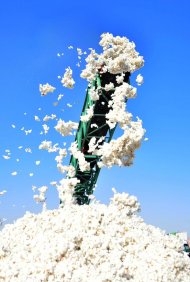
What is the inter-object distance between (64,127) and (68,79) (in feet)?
5.47

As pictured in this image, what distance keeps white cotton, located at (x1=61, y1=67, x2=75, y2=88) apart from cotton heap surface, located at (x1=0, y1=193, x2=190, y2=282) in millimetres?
6948

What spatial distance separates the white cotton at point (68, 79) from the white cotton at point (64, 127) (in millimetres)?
1248

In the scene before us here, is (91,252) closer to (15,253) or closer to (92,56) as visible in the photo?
(15,253)

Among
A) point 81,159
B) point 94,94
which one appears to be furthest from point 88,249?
point 94,94

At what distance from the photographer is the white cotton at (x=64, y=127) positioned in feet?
42.4

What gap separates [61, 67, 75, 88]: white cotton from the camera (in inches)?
531

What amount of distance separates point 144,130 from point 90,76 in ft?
12.3

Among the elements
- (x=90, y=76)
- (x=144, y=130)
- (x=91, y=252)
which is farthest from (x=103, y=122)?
(x=91, y=252)

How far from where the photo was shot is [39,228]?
6.71m

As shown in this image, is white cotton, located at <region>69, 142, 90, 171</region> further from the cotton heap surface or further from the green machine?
the cotton heap surface

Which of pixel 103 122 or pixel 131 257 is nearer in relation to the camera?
pixel 131 257

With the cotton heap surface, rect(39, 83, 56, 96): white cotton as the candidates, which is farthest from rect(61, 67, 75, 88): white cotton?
the cotton heap surface

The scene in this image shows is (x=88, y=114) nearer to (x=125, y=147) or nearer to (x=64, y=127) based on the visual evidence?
(x=64, y=127)

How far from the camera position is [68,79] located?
44.6 ft
